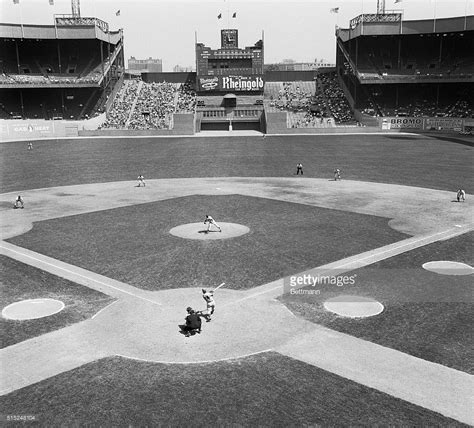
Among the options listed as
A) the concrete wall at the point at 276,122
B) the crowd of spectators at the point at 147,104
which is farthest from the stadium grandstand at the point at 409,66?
the crowd of spectators at the point at 147,104

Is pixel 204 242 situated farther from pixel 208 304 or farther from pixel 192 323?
pixel 192 323

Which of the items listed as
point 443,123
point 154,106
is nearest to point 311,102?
point 443,123

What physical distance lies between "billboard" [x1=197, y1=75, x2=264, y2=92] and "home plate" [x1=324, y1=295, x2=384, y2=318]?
83531mm

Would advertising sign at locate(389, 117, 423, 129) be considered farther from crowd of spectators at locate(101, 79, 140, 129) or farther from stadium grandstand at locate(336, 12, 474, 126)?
crowd of spectators at locate(101, 79, 140, 129)

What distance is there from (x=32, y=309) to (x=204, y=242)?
8113 millimetres

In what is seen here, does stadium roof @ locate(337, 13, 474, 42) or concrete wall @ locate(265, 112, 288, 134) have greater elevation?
stadium roof @ locate(337, 13, 474, 42)

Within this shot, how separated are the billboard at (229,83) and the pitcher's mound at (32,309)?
274 ft

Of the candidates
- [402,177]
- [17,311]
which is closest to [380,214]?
[402,177]

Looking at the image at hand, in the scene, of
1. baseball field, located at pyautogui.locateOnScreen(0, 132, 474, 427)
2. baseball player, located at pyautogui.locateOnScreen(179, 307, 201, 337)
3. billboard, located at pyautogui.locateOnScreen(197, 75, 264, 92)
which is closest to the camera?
baseball field, located at pyautogui.locateOnScreen(0, 132, 474, 427)

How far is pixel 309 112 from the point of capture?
309 feet

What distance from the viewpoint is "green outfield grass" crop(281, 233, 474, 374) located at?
12.2 metres

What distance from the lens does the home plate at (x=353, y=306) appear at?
1421 centimetres

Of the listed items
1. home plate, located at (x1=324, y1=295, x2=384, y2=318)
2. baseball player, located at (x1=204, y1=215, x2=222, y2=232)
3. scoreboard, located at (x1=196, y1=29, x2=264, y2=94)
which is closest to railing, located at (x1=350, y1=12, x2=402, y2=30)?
scoreboard, located at (x1=196, y1=29, x2=264, y2=94)

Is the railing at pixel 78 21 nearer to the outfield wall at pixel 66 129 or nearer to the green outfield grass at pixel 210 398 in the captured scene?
the outfield wall at pixel 66 129
